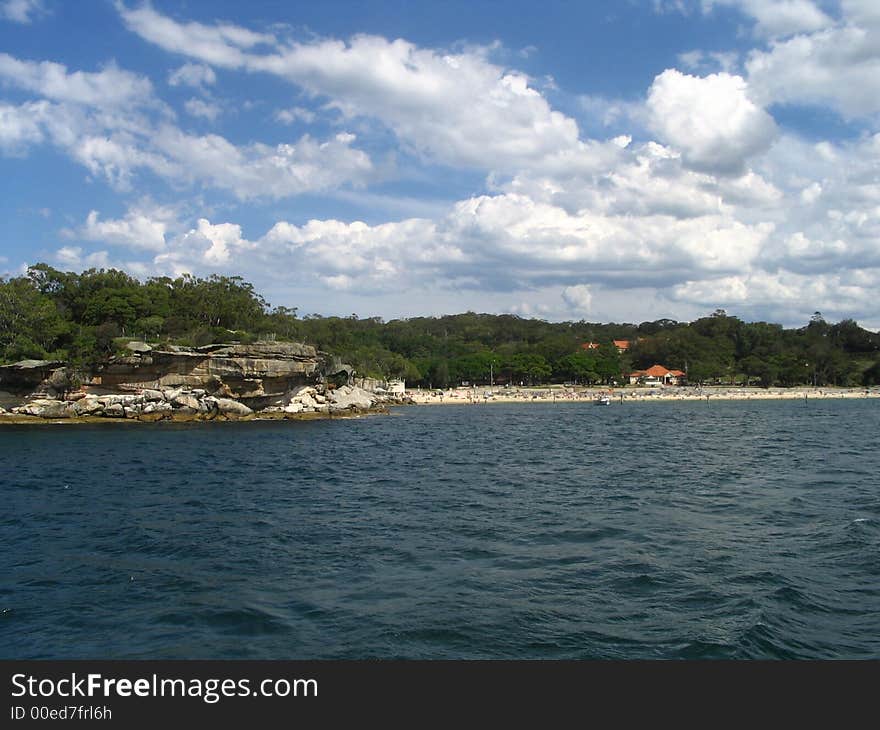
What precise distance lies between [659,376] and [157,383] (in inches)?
4289

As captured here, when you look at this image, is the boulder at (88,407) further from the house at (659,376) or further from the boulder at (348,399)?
the house at (659,376)

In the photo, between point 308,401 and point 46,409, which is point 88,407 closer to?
point 46,409

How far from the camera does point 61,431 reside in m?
50.8

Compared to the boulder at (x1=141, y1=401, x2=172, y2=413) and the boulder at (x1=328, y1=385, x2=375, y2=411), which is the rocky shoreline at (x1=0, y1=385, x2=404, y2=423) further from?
the boulder at (x1=328, y1=385, x2=375, y2=411)

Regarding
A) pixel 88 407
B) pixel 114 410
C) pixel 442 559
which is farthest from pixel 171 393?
pixel 442 559

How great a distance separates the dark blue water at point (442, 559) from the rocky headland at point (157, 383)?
2746cm

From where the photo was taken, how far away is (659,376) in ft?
466

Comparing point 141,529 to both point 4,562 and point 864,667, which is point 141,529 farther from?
point 864,667

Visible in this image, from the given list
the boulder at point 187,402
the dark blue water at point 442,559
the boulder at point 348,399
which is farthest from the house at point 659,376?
the dark blue water at point 442,559

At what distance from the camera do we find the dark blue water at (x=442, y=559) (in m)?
10.7

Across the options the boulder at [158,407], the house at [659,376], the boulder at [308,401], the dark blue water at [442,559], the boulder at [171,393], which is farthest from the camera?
the house at [659,376]

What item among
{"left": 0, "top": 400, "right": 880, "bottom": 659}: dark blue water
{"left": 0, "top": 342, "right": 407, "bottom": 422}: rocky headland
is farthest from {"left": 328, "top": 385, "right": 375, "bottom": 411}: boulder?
{"left": 0, "top": 400, "right": 880, "bottom": 659}: dark blue water

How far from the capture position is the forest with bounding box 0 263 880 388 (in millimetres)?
63531

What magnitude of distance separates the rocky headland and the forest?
1.80m
